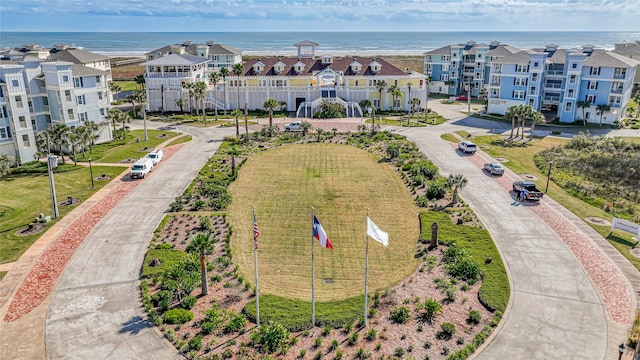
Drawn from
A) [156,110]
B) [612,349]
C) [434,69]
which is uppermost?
[434,69]

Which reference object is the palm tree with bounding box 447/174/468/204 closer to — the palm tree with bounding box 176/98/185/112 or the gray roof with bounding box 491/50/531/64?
the gray roof with bounding box 491/50/531/64

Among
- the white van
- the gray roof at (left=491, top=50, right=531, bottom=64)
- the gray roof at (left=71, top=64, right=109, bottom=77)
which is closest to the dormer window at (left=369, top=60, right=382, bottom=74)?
the gray roof at (left=491, top=50, right=531, bottom=64)

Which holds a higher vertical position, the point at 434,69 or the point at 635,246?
the point at 434,69

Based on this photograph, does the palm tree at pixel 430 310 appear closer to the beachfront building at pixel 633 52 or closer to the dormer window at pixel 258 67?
the dormer window at pixel 258 67

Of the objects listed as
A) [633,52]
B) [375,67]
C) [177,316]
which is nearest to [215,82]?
[375,67]

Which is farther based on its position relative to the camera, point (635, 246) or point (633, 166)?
point (633, 166)

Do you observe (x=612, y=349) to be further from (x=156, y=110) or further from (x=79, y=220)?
(x=156, y=110)

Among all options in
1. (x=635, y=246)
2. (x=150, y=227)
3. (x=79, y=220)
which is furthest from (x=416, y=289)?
(x=79, y=220)

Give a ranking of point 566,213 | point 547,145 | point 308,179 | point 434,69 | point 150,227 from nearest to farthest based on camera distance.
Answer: point 150,227 < point 566,213 < point 308,179 < point 547,145 < point 434,69
